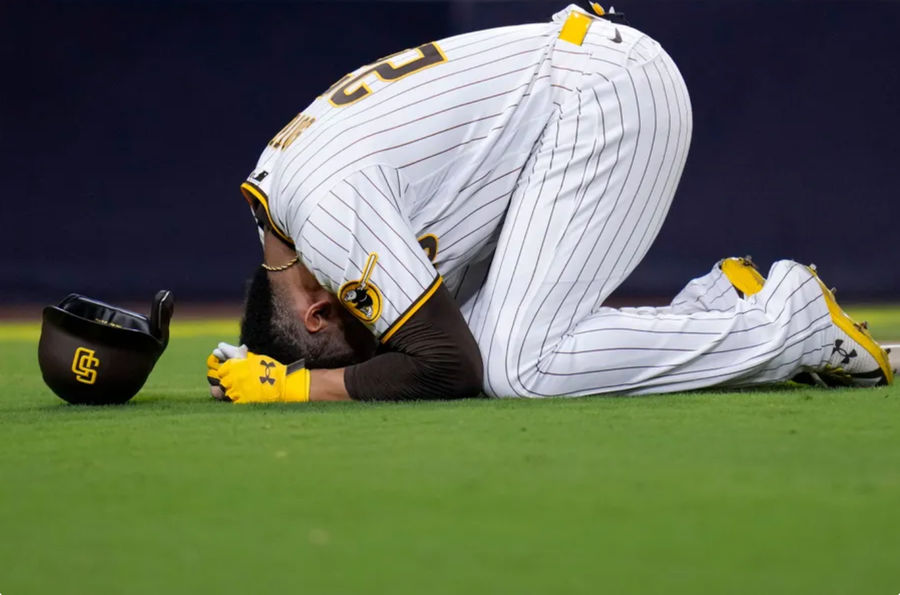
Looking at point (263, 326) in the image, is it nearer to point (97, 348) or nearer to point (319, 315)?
point (319, 315)

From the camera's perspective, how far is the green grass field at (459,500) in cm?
107

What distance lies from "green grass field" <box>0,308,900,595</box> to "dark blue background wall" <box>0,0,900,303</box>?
333 centimetres

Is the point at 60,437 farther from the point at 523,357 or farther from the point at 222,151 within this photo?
the point at 222,151

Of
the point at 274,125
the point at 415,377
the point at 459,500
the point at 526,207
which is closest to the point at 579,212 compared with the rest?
the point at 526,207

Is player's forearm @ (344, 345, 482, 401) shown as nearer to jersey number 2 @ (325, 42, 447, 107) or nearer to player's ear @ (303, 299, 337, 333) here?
player's ear @ (303, 299, 337, 333)

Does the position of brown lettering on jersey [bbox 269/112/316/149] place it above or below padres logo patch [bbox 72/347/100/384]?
above

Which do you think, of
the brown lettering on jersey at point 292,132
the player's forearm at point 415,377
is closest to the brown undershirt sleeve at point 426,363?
the player's forearm at point 415,377

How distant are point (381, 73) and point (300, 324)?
52cm

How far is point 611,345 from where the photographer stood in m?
2.25

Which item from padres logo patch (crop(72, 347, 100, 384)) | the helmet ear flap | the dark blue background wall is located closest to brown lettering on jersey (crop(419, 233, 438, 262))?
the helmet ear flap

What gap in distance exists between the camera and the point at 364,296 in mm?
2148

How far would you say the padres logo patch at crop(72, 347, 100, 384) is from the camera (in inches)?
87.3

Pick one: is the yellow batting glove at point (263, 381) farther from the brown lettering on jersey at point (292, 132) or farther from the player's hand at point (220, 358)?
the brown lettering on jersey at point (292, 132)

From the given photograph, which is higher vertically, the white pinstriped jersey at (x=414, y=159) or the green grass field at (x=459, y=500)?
the white pinstriped jersey at (x=414, y=159)
